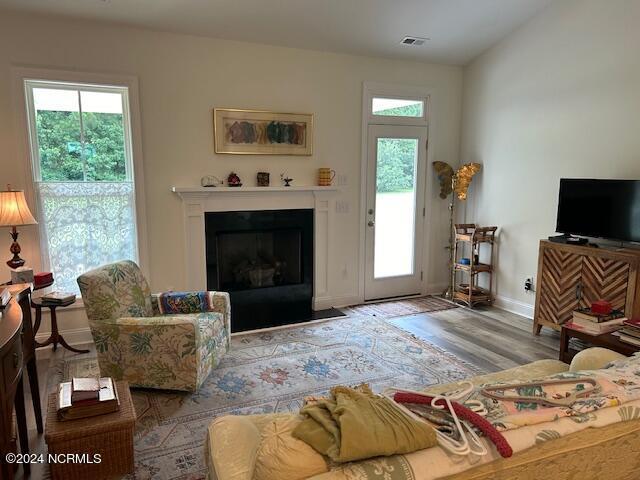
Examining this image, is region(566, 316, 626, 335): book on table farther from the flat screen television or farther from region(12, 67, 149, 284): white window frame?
region(12, 67, 149, 284): white window frame

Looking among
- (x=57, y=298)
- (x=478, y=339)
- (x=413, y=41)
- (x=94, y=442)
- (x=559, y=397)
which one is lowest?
(x=478, y=339)

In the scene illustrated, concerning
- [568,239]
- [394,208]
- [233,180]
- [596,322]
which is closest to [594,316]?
[596,322]

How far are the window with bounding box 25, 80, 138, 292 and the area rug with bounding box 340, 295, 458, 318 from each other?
2362 millimetres

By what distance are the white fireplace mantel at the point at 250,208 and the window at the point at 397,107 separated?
3.41ft

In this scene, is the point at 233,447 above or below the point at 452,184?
below

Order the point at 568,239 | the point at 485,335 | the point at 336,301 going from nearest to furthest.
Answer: the point at 568,239
the point at 485,335
the point at 336,301

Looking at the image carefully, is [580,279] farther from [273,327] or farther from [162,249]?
[162,249]

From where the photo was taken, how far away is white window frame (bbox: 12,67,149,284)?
352cm

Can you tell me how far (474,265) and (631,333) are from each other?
7.01 feet

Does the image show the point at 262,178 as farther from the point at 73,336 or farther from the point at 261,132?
the point at 73,336

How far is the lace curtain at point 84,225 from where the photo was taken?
12.3ft

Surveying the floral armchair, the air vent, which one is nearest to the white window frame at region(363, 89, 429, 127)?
the air vent

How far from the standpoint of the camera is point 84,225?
3855 mm

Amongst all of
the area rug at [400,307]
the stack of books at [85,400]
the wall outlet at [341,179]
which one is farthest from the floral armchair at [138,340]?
the wall outlet at [341,179]
